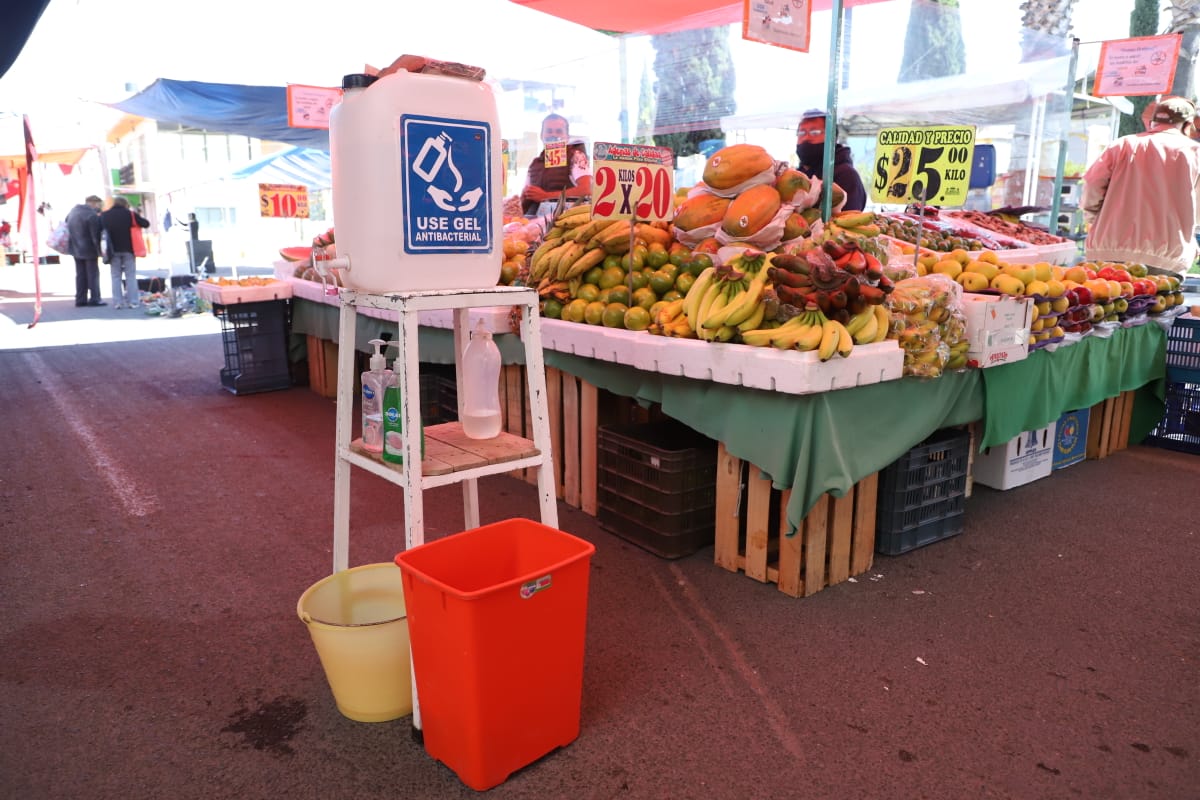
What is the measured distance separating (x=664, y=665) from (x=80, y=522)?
9.75 feet

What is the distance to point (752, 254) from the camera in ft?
11.0

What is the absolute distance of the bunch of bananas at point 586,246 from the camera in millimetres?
3975

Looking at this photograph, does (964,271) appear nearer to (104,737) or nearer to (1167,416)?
(1167,416)

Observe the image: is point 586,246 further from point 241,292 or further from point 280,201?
point 280,201

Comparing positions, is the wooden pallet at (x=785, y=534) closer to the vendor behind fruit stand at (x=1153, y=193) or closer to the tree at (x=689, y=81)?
the vendor behind fruit stand at (x=1153, y=193)

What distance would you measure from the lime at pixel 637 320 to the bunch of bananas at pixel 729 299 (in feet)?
0.68

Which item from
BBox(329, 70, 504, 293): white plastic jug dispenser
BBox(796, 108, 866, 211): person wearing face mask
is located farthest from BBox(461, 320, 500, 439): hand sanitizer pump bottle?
BBox(796, 108, 866, 211): person wearing face mask

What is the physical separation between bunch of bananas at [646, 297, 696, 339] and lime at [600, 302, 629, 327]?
0.19 m

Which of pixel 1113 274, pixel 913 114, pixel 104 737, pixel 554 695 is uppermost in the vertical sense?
pixel 913 114

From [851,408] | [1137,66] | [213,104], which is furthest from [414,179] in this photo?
[1137,66]

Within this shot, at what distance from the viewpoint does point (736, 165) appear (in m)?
3.78

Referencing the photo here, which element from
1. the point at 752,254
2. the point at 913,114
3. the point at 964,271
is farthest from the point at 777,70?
the point at 752,254

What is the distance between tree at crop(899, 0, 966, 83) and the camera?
10.8m

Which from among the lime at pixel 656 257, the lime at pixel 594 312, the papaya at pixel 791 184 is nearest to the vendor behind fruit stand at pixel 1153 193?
the papaya at pixel 791 184
